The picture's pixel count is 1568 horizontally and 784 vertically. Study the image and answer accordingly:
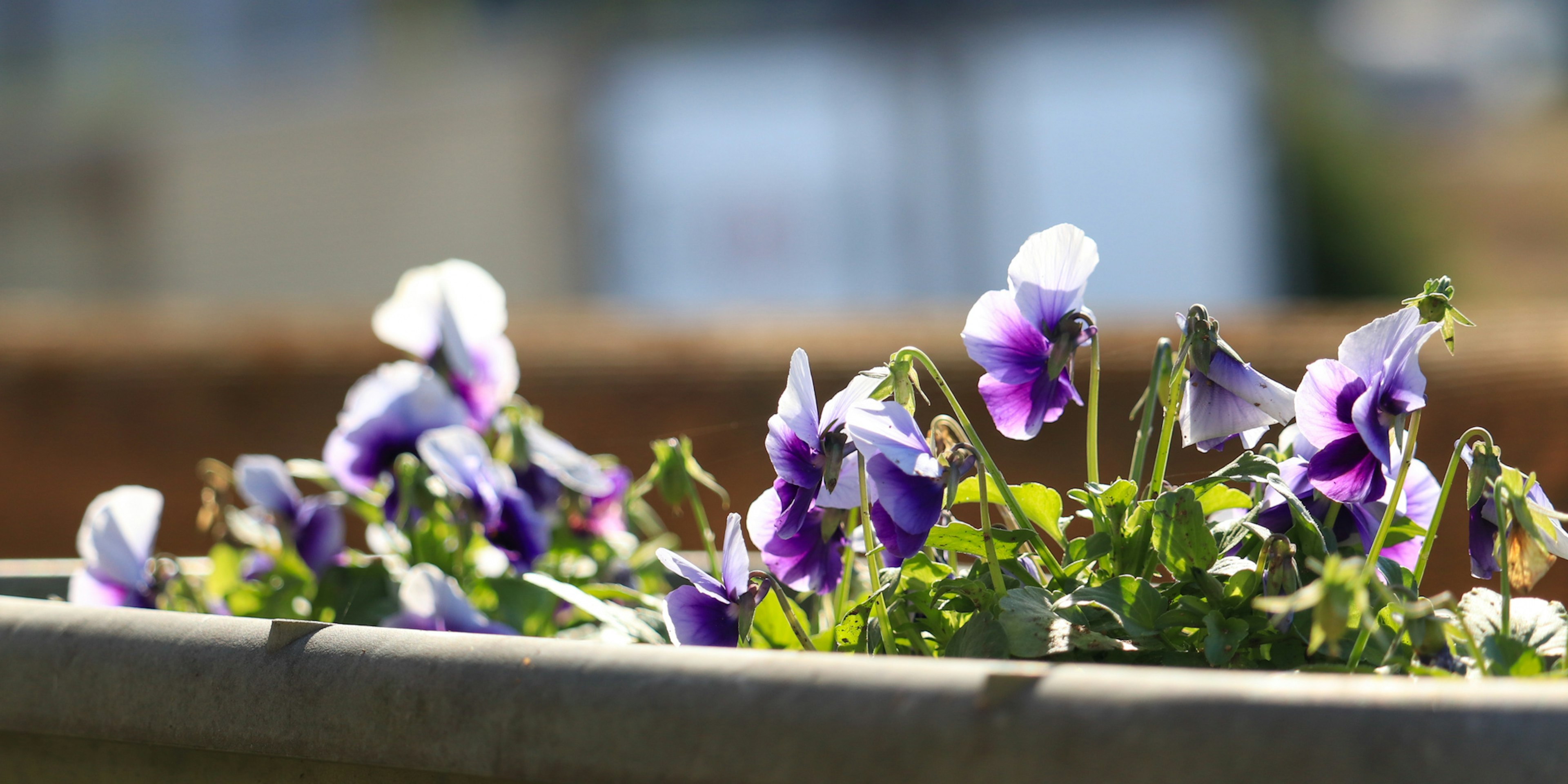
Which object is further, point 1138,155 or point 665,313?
point 1138,155

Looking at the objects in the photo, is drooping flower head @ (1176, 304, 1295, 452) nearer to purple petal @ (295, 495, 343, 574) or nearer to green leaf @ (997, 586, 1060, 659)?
green leaf @ (997, 586, 1060, 659)

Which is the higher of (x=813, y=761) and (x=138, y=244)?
(x=813, y=761)

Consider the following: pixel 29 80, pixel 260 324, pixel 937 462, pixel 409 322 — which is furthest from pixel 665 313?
pixel 29 80

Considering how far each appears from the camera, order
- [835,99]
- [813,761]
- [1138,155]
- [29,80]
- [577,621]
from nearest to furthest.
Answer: [813,761]
[577,621]
[1138,155]
[835,99]
[29,80]

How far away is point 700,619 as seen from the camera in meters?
0.39

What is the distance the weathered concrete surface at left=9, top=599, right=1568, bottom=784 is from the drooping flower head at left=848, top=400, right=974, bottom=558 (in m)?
0.09

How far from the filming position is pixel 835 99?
22.8 feet

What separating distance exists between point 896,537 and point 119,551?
345mm

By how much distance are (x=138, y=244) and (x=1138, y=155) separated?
17.7 ft

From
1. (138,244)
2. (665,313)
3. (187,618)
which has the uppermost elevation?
(187,618)

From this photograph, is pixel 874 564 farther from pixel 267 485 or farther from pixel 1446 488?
pixel 267 485

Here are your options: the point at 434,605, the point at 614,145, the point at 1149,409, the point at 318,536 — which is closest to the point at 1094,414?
the point at 1149,409

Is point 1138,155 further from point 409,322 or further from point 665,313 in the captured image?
point 409,322

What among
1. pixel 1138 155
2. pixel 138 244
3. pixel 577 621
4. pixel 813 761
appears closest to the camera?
pixel 813 761
